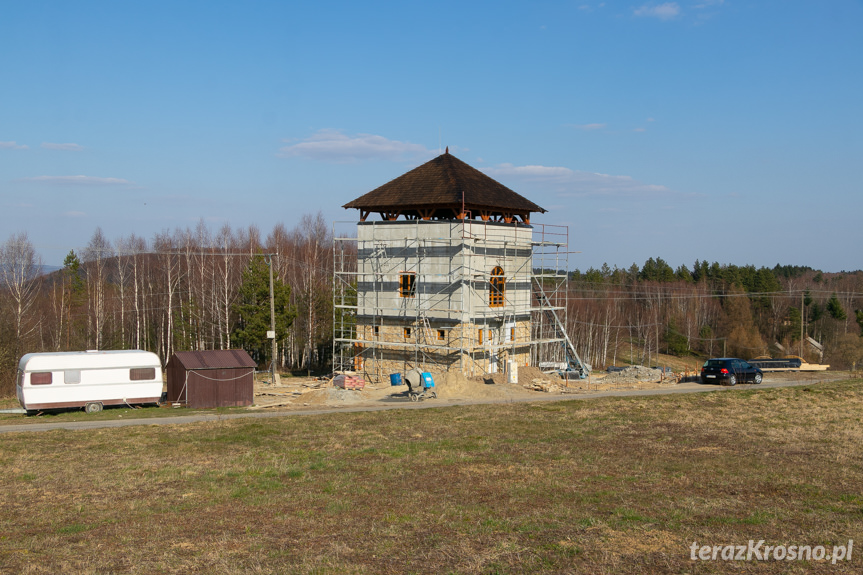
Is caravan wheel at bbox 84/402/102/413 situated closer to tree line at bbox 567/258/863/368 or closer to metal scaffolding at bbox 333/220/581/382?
metal scaffolding at bbox 333/220/581/382

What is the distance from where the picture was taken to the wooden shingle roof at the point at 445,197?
112 feet

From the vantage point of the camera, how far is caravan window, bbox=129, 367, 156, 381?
91.0 ft

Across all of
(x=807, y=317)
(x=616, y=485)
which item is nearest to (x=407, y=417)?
(x=616, y=485)

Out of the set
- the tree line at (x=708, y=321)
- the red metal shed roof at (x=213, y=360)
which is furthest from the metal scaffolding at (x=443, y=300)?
the tree line at (x=708, y=321)

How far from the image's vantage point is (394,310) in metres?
35.9

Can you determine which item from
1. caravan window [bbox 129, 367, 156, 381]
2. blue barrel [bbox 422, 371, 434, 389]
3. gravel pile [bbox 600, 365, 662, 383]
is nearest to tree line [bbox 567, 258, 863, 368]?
gravel pile [bbox 600, 365, 662, 383]

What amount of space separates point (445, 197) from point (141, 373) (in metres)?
16.5

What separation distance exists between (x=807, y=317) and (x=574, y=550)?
8582 centimetres

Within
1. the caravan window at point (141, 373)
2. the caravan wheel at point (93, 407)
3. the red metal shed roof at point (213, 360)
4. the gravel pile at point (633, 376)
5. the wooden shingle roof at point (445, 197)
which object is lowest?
the gravel pile at point (633, 376)

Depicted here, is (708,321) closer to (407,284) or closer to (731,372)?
(731,372)

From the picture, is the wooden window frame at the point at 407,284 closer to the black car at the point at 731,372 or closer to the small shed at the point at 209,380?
the small shed at the point at 209,380

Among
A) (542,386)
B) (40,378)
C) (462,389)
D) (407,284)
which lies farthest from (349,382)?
(40,378)

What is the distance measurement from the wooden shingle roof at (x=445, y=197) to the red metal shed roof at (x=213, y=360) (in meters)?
11.3

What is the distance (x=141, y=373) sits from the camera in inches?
1097
